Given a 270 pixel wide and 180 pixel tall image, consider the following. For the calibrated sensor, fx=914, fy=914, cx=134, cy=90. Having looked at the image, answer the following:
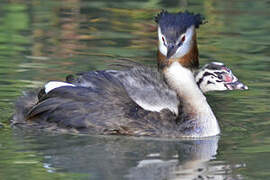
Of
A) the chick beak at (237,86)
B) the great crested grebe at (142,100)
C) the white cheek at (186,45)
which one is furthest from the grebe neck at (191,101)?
the chick beak at (237,86)

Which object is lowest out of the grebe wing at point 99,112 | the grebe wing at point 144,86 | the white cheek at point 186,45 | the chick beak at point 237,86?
the chick beak at point 237,86

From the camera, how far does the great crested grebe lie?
972cm

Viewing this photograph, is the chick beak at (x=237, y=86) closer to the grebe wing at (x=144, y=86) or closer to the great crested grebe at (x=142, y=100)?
the great crested grebe at (x=142, y=100)

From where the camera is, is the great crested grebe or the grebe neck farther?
the grebe neck

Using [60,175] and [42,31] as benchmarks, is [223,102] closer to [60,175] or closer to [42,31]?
[60,175]

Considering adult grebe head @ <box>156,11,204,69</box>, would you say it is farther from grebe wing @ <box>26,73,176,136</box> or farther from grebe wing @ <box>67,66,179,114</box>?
grebe wing @ <box>26,73,176,136</box>

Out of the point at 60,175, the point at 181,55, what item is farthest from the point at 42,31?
the point at 60,175

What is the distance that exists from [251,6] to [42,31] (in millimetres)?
4644

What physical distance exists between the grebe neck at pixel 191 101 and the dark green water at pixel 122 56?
0.49ft

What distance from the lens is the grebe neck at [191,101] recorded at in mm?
9883

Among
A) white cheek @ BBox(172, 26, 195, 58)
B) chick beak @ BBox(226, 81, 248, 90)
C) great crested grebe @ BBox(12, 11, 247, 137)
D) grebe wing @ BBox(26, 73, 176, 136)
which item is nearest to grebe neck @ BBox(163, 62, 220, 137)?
great crested grebe @ BBox(12, 11, 247, 137)

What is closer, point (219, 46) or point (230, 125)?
point (230, 125)

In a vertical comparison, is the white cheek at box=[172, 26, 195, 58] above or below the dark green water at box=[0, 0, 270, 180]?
above

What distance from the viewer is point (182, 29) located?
32.7ft
